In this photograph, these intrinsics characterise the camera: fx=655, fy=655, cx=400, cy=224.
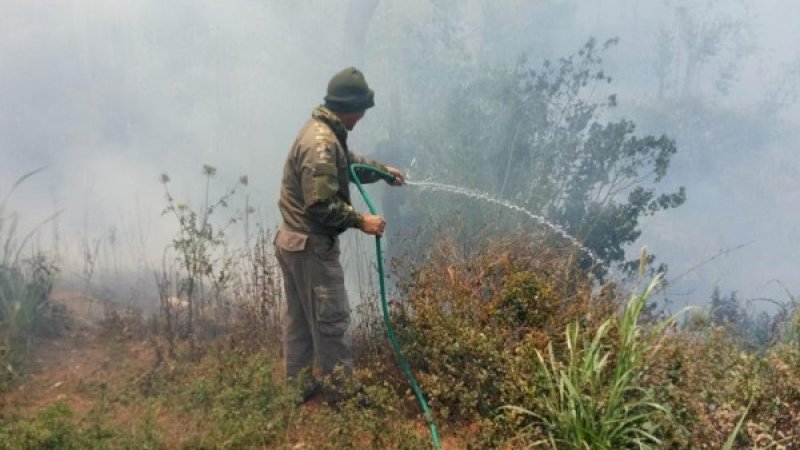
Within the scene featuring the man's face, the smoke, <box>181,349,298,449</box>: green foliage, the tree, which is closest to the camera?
<box>181,349,298,449</box>: green foliage

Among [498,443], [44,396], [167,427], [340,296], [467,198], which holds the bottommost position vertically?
[498,443]

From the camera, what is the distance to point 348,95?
385cm

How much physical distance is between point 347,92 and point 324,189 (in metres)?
0.64

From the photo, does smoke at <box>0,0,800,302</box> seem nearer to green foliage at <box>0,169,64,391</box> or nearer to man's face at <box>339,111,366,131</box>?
green foliage at <box>0,169,64,391</box>

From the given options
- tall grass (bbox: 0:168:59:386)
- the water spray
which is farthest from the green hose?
tall grass (bbox: 0:168:59:386)

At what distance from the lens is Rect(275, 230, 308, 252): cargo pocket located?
377cm

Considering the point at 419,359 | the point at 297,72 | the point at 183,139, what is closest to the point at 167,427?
the point at 419,359

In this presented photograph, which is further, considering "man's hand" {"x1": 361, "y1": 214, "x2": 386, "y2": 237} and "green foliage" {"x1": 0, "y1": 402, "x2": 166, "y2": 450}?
"man's hand" {"x1": 361, "y1": 214, "x2": 386, "y2": 237}

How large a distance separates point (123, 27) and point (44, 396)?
743 cm

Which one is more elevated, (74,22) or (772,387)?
(74,22)

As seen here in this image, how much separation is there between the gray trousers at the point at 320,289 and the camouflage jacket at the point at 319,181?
0.28 ft

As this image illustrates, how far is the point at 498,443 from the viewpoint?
10.8ft

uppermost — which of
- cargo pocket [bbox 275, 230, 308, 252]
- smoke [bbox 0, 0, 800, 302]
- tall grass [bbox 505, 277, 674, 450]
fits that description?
smoke [bbox 0, 0, 800, 302]

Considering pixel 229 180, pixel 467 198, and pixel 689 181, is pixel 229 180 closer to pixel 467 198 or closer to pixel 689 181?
pixel 467 198
